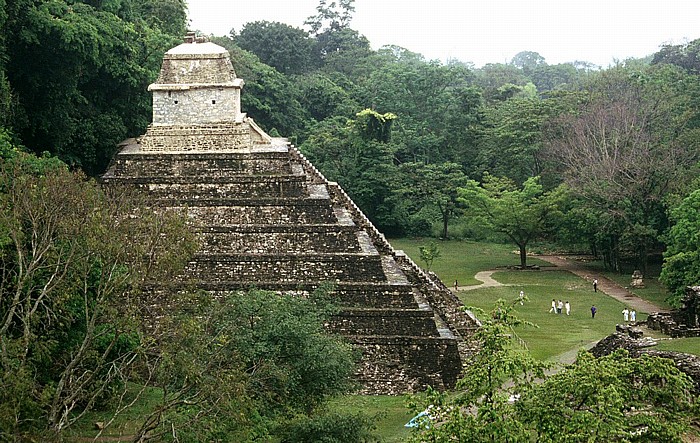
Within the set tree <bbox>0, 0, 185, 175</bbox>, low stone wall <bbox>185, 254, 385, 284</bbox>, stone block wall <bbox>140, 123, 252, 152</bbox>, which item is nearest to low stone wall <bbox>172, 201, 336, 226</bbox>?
low stone wall <bbox>185, 254, 385, 284</bbox>

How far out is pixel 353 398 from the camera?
850 inches

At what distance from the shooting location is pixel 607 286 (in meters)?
38.5

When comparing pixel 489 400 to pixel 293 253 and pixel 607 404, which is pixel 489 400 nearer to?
pixel 607 404

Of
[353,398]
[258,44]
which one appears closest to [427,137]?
[258,44]

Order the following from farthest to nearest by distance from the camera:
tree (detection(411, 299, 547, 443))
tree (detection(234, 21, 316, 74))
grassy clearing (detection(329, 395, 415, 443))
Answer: tree (detection(234, 21, 316, 74)) → grassy clearing (detection(329, 395, 415, 443)) → tree (detection(411, 299, 547, 443))

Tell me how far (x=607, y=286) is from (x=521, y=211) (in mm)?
5685

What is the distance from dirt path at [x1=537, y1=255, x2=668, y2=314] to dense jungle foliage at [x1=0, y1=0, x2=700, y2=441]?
45.1 inches

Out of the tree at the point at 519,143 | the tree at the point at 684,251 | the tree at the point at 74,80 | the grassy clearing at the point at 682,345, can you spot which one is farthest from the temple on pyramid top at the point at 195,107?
the tree at the point at 519,143

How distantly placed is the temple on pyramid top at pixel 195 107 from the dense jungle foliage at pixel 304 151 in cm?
316

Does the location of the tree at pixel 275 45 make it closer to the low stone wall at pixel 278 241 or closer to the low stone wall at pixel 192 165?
the low stone wall at pixel 192 165

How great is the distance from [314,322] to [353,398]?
3072 mm

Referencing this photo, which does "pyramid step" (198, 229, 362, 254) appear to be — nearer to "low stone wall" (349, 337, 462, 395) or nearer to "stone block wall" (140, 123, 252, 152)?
"low stone wall" (349, 337, 462, 395)

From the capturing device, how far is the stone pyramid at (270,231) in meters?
22.8

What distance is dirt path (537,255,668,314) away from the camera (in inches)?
1345
